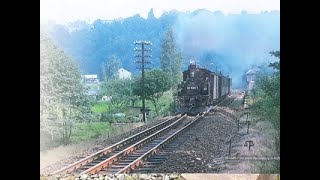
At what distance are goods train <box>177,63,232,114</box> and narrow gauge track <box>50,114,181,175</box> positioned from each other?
0.11 metres

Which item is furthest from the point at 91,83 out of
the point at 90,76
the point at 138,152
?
the point at 138,152

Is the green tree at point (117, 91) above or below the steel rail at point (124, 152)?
above

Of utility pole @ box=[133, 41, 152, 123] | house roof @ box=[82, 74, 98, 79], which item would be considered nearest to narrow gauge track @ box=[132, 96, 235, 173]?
utility pole @ box=[133, 41, 152, 123]

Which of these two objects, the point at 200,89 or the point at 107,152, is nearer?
the point at 107,152

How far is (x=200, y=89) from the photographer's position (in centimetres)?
322

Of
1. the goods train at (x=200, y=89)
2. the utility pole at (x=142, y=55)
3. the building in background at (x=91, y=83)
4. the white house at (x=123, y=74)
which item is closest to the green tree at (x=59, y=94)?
the building in background at (x=91, y=83)

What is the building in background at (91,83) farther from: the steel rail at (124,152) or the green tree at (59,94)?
the steel rail at (124,152)

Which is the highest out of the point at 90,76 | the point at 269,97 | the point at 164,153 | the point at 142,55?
the point at 142,55

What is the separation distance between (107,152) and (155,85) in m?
0.52

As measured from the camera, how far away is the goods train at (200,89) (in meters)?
3.13

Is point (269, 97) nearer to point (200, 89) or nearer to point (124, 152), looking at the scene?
point (200, 89)

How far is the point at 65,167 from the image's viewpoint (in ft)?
10.1

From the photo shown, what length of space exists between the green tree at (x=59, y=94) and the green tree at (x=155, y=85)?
34cm
